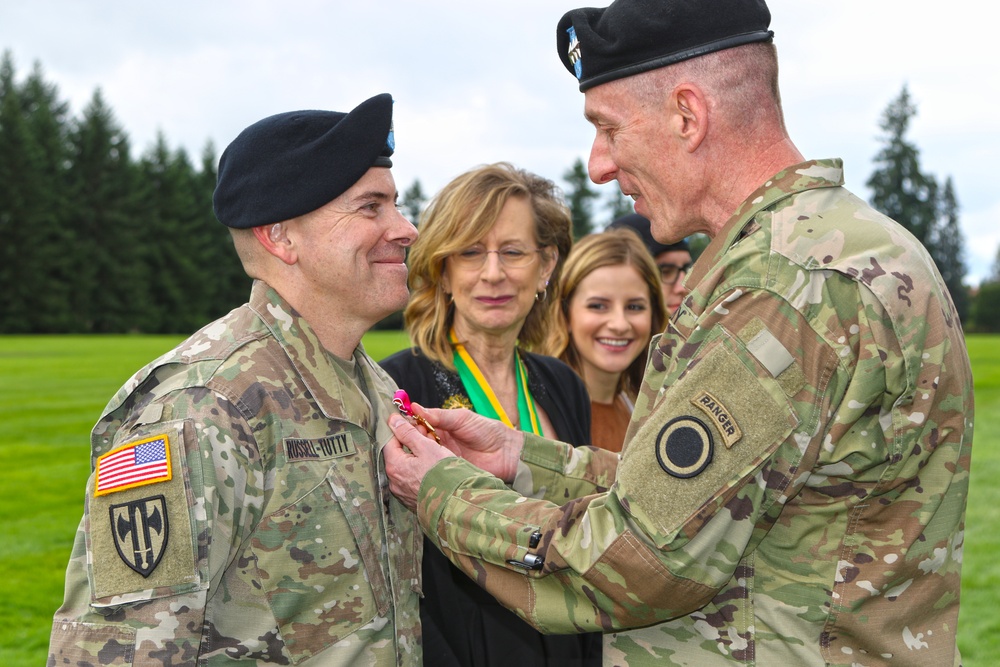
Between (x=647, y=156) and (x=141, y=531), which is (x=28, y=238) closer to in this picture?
(x=141, y=531)

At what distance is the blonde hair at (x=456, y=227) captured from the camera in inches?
170

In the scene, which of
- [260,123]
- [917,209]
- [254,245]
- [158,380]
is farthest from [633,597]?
[917,209]

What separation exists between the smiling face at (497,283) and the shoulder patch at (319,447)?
171cm

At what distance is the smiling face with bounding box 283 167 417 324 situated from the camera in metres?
2.88

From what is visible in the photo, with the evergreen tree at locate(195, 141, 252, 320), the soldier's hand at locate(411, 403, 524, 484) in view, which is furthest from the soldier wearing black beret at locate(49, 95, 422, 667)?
the evergreen tree at locate(195, 141, 252, 320)

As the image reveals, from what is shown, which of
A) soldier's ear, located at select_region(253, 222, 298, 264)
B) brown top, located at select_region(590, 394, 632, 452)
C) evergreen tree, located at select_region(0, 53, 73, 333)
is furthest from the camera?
evergreen tree, located at select_region(0, 53, 73, 333)

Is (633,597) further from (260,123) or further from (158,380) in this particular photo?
(260,123)

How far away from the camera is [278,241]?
9.46ft

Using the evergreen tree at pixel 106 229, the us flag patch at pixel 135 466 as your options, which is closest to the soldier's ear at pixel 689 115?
the us flag patch at pixel 135 466

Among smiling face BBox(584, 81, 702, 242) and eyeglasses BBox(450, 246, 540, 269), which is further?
eyeglasses BBox(450, 246, 540, 269)

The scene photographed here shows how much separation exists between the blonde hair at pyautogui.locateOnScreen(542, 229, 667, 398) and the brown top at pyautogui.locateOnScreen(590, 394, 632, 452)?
149 millimetres

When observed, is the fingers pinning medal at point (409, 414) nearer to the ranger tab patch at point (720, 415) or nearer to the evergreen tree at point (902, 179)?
the ranger tab patch at point (720, 415)

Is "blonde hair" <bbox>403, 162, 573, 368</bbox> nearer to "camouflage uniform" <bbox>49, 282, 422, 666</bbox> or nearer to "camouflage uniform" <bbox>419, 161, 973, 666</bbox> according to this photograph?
"camouflage uniform" <bbox>49, 282, 422, 666</bbox>

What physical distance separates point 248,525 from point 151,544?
0.28m
